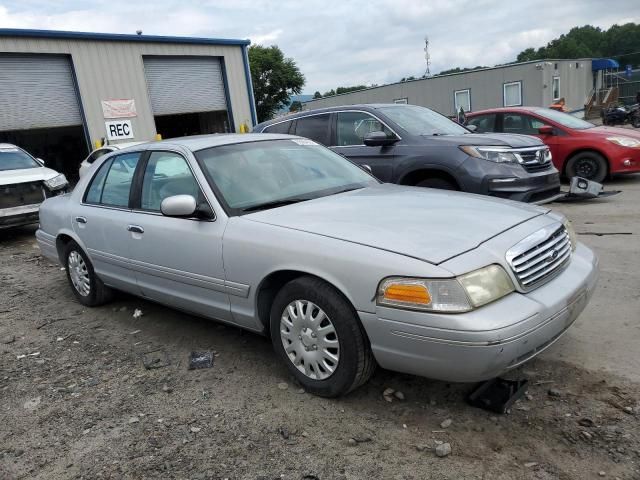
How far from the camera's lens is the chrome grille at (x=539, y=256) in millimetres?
2729

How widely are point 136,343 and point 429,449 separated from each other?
8.46 ft

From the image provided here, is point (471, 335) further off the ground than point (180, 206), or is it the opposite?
point (180, 206)

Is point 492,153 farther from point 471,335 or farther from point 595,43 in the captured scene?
point 595,43

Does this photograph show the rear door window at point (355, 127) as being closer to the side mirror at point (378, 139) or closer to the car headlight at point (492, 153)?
the side mirror at point (378, 139)

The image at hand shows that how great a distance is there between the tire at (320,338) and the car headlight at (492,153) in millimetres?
4037

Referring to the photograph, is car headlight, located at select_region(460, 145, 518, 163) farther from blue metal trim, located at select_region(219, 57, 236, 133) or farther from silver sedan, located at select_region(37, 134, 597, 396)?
blue metal trim, located at select_region(219, 57, 236, 133)

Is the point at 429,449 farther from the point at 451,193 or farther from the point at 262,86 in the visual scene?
the point at 262,86

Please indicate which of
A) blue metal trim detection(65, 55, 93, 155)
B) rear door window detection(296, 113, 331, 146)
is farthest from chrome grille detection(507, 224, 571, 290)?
blue metal trim detection(65, 55, 93, 155)

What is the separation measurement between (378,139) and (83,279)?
12.4ft

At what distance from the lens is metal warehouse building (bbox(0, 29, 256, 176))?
1492 cm

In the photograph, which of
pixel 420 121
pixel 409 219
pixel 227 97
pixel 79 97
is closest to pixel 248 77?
→ pixel 227 97

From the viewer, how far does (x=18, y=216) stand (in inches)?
344

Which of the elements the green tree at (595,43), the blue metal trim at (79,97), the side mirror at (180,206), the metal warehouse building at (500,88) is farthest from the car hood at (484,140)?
the green tree at (595,43)

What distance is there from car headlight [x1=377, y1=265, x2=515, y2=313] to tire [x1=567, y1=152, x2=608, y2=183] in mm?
7649
